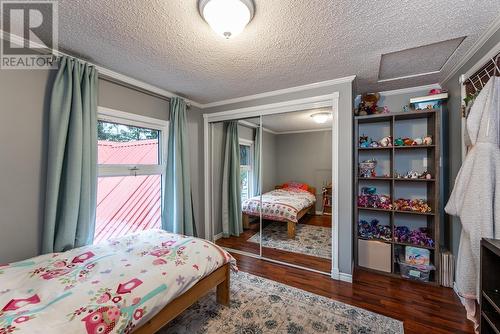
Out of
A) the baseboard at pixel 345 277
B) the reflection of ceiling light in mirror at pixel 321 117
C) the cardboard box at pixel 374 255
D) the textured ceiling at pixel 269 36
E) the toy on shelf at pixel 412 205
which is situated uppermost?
the textured ceiling at pixel 269 36

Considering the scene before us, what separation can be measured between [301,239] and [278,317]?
1396 mm

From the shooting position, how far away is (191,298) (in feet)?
5.36

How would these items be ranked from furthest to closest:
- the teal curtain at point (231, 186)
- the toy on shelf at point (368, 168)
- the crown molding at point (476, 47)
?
the teal curtain at point (231, 186) < the toy on shelf at point (368, 168) < the crown molding at point (476, 47)

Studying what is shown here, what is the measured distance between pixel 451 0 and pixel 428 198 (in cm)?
222

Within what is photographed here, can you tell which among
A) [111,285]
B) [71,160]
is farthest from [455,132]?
[71,160]

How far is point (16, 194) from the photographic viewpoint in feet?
5.53

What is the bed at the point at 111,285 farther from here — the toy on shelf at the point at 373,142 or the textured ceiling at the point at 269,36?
the toy on shelf at the point at 373,142

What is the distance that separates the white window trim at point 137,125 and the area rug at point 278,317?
166cm

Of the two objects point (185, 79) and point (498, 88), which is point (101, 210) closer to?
point (185, 79)

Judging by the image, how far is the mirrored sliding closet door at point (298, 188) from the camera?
273 centimetres

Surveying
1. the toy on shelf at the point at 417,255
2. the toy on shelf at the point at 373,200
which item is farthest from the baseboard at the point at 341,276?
the toy on shelf at the point at 373,200

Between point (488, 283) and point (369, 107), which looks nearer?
point (488, 283)

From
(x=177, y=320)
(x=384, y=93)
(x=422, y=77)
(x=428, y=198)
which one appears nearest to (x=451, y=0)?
(x=422, y=77)

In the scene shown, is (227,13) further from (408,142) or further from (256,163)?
(408,142)
